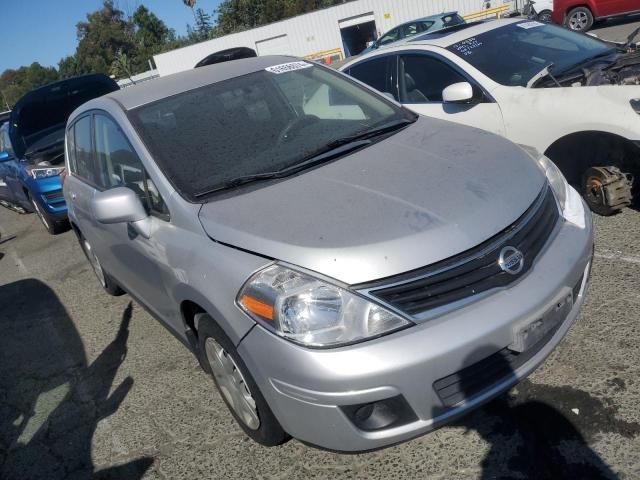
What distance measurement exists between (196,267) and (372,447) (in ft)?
3.52

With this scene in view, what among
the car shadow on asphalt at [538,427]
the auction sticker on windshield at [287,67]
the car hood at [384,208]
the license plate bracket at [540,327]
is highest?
the auction sticker on windshield at [287,67]

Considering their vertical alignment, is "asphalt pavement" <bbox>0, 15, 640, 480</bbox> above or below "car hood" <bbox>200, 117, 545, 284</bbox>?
below

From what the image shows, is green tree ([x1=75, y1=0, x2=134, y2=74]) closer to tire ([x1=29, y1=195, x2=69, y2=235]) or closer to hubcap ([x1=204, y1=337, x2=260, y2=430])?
tire ([x1=29, y1=195, x2=69, y2=235])

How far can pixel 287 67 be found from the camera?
12.3 ft

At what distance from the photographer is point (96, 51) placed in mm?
82688

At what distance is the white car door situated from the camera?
4402mm

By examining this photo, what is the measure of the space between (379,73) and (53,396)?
380 cm

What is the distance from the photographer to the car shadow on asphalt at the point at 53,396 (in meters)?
2.94

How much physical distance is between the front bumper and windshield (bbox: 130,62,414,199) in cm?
103

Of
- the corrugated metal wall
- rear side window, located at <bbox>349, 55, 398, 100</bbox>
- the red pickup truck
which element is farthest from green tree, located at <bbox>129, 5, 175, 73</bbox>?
rear side window, located at <bbox>349, 55, 398, 100</bbox>

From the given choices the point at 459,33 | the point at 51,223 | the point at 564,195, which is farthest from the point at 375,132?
the point at 51,223

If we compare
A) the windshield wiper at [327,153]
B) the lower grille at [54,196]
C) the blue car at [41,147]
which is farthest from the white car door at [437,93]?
the lower grille at [54,196]

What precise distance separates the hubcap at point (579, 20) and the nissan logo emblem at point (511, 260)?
14918mm

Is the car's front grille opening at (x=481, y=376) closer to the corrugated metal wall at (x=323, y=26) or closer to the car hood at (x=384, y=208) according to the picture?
the car hood at (x=384, y=208)
